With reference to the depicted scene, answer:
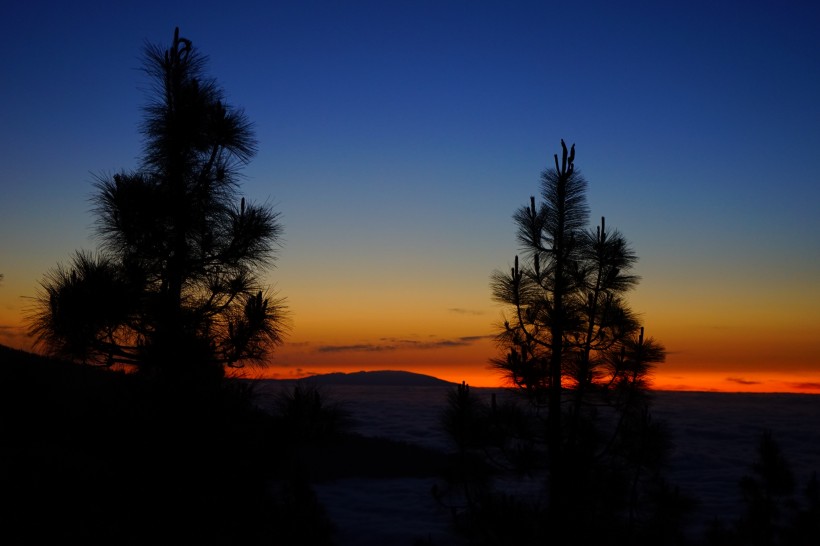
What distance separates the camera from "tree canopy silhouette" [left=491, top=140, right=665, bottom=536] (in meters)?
9.61

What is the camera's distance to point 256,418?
634cm

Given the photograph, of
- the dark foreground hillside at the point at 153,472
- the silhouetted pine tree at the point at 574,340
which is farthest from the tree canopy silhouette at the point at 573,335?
the dark foreground hillside at the point at 153,472

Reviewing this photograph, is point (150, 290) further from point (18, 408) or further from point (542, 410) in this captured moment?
point (542, 410)

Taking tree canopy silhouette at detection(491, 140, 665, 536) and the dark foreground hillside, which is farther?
tree canopy silhouette at detection(491, 140, 665, 536)

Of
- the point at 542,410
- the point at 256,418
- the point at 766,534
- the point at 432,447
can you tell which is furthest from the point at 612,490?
the point at 432,447

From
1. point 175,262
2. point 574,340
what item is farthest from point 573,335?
point 175,262

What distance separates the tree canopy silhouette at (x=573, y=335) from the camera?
9609mm

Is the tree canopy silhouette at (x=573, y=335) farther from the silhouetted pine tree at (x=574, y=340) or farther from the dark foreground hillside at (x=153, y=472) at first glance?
the dark foreground hillside at (x=153, y=472)

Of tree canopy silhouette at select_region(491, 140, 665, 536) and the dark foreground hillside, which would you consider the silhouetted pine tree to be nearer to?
tree canopy silhouette at select_region(491, 140, 665, 536)

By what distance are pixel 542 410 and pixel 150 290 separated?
246 inches

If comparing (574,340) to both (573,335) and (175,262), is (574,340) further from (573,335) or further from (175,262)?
(175,262)

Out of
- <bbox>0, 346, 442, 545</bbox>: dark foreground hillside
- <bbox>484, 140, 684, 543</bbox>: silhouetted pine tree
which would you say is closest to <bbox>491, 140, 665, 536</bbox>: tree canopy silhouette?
<bbox>484, 140, 684, 543</bbox>: silhouetted pine tree

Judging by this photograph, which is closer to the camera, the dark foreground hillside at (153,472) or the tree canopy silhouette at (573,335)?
the dark foreground hillside at (153,472)

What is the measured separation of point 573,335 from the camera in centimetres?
984
